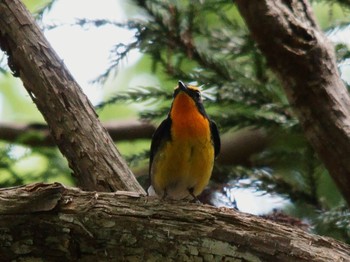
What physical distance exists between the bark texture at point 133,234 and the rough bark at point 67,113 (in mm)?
798

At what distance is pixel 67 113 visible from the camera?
539cm

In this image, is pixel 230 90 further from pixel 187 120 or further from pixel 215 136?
pixel 187 120

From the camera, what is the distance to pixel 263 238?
14.5ft

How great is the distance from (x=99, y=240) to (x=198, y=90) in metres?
2.15

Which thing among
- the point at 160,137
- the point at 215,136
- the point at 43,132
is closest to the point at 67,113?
the point at 160,137

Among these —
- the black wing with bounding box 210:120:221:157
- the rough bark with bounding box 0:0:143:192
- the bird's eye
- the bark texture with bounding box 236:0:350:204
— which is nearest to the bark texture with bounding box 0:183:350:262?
the rough bark with bounding box 0:0:143:192

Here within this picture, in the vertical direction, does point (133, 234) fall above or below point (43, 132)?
above

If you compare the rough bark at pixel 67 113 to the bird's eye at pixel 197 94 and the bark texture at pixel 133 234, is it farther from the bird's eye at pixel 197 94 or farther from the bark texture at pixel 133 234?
the bird's eye at pixel 197 94

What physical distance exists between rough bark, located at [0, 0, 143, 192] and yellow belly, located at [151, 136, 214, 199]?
45 centimetres

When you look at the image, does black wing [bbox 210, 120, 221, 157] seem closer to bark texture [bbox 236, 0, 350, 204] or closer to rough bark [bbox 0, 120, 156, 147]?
bark texture [bbox 236, 0, 350, 204]

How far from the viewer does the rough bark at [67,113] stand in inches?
211

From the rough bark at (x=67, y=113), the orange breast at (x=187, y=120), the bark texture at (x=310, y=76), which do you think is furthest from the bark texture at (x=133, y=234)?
the orange breast at (x=187, y=120)

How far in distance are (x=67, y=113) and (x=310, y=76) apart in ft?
4.98

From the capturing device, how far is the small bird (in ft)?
19.1
